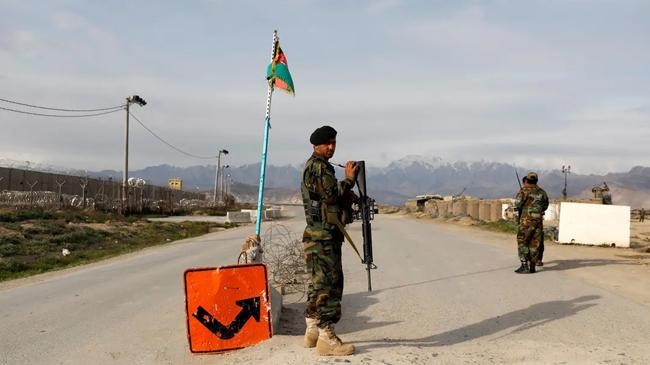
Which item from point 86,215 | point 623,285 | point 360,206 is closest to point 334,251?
point 360,206

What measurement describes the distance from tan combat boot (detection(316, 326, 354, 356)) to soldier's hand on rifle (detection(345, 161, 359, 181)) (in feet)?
4.31

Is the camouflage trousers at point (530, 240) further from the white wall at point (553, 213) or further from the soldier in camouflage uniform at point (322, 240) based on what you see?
the white wall at point (553, 213)

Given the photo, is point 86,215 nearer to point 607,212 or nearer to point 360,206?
point 607,212

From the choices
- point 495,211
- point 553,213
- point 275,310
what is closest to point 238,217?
point 495,211

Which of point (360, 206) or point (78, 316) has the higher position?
point (360, 206)

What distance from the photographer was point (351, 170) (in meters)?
5.20

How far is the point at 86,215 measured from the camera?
29.7 meters

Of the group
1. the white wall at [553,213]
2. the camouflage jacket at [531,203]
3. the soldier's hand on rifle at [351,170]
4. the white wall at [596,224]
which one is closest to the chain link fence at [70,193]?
the white wall at [596,224]

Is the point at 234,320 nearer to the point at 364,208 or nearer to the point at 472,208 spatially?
the point at 364,208

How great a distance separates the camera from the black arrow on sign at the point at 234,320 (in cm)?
557

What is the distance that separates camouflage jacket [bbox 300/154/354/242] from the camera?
5.15 meters

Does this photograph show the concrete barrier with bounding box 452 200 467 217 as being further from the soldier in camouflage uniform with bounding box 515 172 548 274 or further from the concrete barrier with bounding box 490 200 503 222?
the soldier in camouflage uniform with bounding box 515 172 548 274

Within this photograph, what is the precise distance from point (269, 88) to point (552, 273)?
257 inches

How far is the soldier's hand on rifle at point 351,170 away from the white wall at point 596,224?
15.2m
